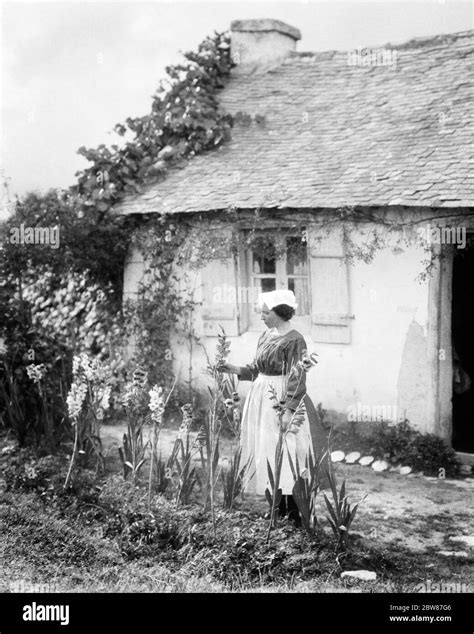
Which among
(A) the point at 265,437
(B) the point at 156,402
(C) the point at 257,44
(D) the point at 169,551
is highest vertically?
(C) the point at 257,44

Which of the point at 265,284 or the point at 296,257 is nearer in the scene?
the point at 296,257

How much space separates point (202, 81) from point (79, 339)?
4548mm

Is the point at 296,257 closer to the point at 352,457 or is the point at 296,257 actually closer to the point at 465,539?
the point at 352,457

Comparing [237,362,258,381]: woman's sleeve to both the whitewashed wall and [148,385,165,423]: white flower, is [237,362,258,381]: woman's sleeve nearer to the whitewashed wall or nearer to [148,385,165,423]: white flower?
[148,385,165,423]: white flower

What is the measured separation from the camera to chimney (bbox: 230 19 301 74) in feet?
46.1

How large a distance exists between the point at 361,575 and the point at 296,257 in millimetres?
5409

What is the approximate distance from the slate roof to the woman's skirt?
10.0 ft

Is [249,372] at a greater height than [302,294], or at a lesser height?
lesser

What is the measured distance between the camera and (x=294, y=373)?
6477mm

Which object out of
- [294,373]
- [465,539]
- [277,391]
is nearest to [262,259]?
[277,391]

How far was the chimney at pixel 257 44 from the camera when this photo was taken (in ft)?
46.1

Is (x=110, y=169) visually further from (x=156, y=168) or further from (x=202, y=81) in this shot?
(x=202, y=81)

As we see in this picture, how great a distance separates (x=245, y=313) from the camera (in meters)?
11.0

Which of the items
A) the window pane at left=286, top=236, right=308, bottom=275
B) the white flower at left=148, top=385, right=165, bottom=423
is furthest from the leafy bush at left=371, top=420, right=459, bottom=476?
the white flower at left=148, top=385, right=165, bottom=423
